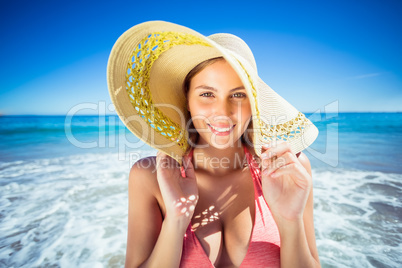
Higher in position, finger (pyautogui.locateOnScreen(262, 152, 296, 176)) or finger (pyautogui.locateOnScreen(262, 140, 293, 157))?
finger (pyautogui.locateOnScreen(262, 140, 293, 157))

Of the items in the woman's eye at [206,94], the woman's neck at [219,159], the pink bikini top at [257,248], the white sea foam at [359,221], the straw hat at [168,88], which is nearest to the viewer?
the straw hat at [168,88]

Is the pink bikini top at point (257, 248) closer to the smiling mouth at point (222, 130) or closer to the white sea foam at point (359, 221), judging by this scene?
the smiling mouth at point (222, 130)

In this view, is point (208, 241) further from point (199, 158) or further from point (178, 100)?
point (178, 100)

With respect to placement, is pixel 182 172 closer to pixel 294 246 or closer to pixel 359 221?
pixel 294 246

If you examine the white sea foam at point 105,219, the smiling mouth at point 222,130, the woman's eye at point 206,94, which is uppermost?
the woman's eye at point 206,94

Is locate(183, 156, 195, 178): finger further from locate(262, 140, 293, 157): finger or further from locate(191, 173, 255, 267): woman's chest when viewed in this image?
locate(262, 140, 293, 157): finger

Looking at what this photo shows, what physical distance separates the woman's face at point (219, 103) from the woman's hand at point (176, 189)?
1.26 ft

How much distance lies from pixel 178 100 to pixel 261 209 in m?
1.17

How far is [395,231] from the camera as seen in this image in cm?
327

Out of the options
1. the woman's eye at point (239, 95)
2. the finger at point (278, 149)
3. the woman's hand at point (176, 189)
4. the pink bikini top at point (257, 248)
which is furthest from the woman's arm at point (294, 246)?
the woman's eye at point (239, 95)

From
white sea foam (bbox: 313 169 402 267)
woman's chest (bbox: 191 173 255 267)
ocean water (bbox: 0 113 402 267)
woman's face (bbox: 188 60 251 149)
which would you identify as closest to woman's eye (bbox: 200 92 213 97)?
woman's face (bbox: 188 60 251 149)

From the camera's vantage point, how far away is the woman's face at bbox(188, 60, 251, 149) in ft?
4.84

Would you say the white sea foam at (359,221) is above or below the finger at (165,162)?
below

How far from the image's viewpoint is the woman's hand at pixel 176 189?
54.3 inches
